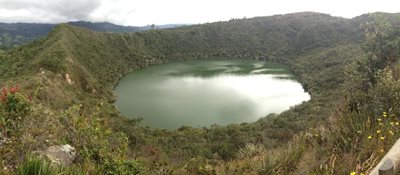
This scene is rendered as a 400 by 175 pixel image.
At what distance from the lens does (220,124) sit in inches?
1289

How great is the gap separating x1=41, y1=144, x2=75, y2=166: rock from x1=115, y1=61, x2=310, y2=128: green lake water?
2529cm

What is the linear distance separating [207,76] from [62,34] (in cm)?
2696

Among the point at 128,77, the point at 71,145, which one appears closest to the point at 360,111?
the point at 71,145

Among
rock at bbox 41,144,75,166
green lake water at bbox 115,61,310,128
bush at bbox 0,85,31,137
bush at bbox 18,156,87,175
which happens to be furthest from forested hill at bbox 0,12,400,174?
green lake water at bbox 115,61,310,128

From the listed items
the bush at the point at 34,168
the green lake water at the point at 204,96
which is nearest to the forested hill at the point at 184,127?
the bush at the point at 34,168

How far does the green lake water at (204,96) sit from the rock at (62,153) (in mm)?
25295

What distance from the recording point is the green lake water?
35.3 meters

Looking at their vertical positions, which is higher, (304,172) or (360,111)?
(360,111)

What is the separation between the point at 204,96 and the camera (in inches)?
1779

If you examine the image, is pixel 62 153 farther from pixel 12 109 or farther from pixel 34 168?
pixel 34 168

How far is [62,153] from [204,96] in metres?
38.8

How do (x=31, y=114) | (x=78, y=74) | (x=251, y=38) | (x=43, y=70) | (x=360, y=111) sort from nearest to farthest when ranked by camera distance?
(x=31, y=114)
(x=360, y=111)
(x=43, y=70)
(x=78, y=74)
(x=251, y=38)

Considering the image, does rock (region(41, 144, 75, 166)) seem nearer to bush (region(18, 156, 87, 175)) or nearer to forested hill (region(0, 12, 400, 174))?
forested hill (region(0, 12, 400, 174))

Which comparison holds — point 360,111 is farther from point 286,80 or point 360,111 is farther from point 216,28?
point 216,28
